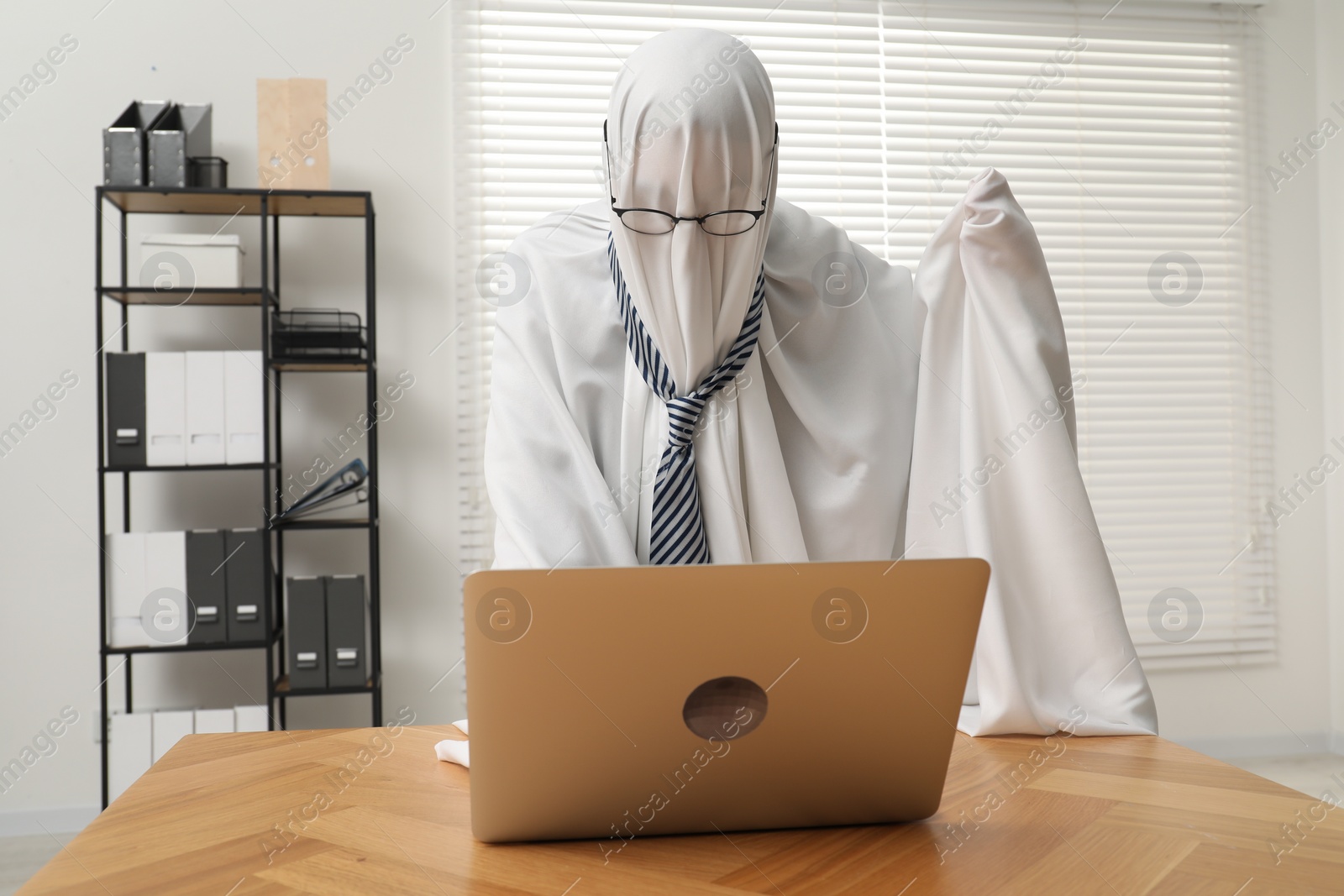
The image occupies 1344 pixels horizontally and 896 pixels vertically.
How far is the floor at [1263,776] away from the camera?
2.49m

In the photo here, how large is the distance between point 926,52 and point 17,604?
346 centimetres

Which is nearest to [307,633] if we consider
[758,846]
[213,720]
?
[213,720]

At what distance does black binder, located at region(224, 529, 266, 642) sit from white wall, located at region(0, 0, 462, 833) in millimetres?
321

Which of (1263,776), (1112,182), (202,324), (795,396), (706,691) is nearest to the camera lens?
(706,691)

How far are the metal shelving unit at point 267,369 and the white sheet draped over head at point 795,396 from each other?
1566 mm

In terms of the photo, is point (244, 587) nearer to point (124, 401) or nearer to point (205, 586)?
point (205, 586)

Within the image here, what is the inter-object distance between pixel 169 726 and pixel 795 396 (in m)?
2.16

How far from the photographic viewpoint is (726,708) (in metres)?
0.65

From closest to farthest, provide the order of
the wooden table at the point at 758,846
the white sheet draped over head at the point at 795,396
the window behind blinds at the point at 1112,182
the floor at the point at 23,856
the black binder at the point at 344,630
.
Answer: the wooden table at the point at 758,846 → the white sheet draped over head at the point at 795,396 → the floor at the point at 23,856 → the black binder at the point at 344,630 → the window behind blinds at the point at 1112,182

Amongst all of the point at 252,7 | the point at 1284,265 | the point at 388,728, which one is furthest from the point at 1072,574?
the point at 1284,265

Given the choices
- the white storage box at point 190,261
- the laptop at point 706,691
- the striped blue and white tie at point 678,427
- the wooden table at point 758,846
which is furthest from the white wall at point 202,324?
the laptop at point 706,691

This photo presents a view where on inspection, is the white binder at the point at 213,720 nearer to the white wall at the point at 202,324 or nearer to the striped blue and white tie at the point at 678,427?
the white wall at the point at 202,324

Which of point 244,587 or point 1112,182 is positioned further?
point 1112,182

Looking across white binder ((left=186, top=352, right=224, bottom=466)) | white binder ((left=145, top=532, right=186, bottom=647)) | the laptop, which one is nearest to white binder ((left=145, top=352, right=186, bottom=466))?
white binder ((left=186, top=352, right=224, bottom=466))
